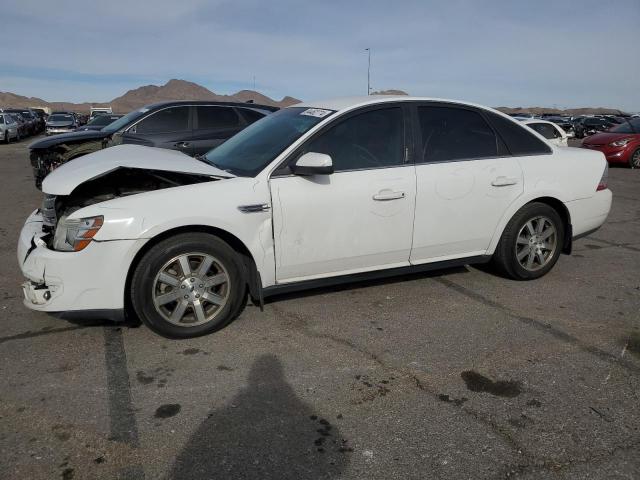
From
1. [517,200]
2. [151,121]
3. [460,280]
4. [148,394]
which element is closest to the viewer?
[148,394]

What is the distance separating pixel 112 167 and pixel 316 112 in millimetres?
1655

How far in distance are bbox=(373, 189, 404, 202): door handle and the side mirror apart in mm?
492

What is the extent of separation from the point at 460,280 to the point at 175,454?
131 inches

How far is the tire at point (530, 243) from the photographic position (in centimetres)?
470

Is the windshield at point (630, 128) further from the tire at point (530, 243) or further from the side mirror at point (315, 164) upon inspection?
the side mirror at point (315, 164)

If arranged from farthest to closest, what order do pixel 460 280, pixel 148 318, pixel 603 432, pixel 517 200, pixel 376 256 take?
pixel 460 280 → pixel 517 200 → pixel 376 256 → pixel 148 318 → pixel 603 432

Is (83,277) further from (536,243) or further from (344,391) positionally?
(536,243)

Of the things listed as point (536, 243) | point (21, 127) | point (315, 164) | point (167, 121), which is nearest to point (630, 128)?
point (536, 243)

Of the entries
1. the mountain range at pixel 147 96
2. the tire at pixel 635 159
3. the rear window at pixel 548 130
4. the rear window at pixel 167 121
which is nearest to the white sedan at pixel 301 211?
the rear window at pixel 167 121

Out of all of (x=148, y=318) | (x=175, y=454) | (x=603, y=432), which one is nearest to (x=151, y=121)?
(x=148, y=318)

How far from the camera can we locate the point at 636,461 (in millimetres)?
2453

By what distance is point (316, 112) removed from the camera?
4.29 meters

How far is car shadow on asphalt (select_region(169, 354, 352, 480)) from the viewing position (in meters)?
2.38

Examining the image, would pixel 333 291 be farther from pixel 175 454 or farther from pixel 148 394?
pixel 175 454
